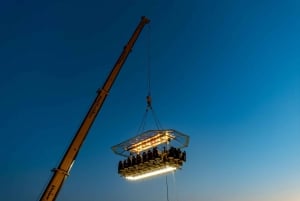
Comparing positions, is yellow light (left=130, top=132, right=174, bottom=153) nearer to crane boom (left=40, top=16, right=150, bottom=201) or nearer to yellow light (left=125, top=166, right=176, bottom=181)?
yellow light (left=125, top=166, right=176, bottom=181)

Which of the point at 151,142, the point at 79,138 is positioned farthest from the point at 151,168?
the point at 79,138

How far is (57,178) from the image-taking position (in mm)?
14117

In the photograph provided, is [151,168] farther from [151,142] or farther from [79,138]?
[79,138]

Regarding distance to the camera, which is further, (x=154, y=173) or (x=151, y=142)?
(x=151, y=142)

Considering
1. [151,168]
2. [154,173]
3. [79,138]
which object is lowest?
[154,173]

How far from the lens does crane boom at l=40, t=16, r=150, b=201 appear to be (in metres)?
13.8

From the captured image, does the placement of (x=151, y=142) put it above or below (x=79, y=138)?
below

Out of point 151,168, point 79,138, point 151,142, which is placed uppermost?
point 79,138

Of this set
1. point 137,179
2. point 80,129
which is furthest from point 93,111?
point 137,179

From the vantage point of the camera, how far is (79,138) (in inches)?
610

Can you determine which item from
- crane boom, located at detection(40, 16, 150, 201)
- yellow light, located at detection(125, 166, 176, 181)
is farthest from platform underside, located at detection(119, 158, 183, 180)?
crane boom, located at detection(40, 16, 150, 201)

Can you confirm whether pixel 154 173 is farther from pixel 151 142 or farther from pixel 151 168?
pixel 151 142

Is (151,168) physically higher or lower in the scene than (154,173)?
higher

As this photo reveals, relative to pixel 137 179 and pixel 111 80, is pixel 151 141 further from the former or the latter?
pixel 111 80
